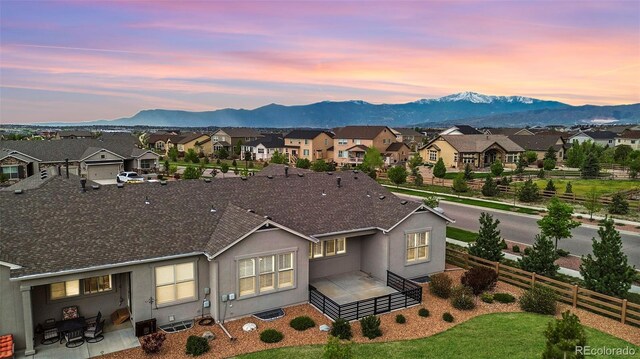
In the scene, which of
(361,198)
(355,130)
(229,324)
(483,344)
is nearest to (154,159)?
(355,130)

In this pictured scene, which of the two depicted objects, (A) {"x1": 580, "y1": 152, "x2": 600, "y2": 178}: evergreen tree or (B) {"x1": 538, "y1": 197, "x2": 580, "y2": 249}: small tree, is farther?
(A) {"x1": 580, "y1": 152, "x2": 600, "y2": 178}: evergreen tree

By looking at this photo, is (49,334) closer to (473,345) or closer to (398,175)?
(473,345)

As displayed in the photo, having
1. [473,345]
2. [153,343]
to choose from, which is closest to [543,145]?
[473,345]

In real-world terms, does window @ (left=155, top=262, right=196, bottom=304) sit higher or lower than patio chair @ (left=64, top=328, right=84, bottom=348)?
higher

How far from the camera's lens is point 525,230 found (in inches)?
1378

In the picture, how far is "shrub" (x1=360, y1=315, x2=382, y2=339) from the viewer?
16861 mm

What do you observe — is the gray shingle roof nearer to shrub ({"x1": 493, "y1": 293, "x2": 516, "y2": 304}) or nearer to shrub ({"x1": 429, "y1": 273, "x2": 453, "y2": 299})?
shrub ({"x1": 429, "y1": 273, "x2": 453, "y2": 299})

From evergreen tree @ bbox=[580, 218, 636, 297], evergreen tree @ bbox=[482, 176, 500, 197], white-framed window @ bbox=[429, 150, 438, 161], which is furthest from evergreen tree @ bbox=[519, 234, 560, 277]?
white-framed window @ bbox=[429, 150, 438, 161]

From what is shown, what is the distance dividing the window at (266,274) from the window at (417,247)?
6.97 m

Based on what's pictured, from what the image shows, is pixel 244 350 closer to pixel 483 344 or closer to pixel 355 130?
pixel 483 344

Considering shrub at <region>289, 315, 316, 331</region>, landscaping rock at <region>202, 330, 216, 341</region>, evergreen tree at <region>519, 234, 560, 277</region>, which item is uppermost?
evergreen tree at <region>519, 234, 560, 277</region>

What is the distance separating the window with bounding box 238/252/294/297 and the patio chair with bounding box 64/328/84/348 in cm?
600

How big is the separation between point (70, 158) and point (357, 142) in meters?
54.9

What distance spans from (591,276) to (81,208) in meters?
22.7
